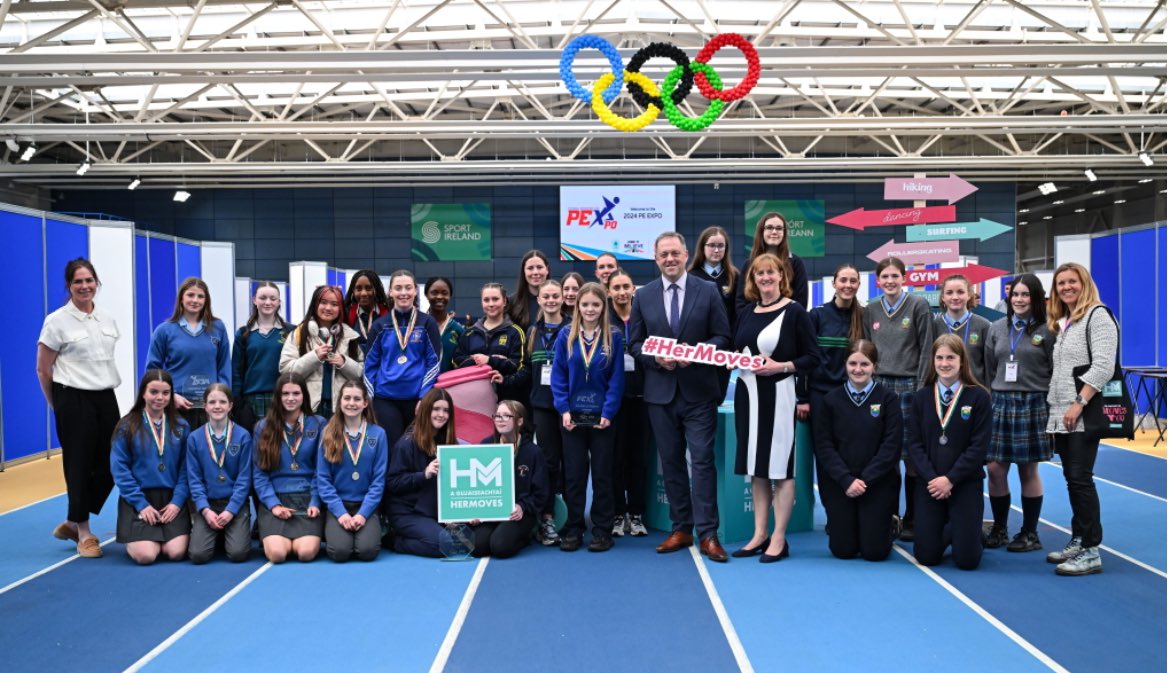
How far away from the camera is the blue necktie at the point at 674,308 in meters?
4.72

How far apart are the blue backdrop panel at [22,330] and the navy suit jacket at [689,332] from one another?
17.7 feet

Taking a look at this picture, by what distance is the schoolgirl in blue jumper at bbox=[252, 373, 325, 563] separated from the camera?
4586 millimetres

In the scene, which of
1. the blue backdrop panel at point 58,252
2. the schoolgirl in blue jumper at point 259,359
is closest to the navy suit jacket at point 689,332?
the schoolgirl in blue jumper at point 259,359

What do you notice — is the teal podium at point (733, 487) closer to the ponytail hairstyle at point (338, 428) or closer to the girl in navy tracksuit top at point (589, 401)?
the girl in navy tracksuit top at point (589, 401)

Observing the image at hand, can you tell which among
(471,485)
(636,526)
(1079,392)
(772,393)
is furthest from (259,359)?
(1079,392)

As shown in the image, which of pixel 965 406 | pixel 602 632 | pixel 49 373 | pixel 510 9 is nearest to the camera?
pixel 602 632

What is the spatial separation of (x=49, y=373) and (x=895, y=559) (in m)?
4.18

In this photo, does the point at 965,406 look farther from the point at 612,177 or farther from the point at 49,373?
the point at 612,177

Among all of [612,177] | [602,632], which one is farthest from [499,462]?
[612,177]

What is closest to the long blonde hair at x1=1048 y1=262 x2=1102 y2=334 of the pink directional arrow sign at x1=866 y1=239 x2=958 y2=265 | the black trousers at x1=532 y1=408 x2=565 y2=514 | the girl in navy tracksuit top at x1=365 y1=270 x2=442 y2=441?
the pink directional arrow sign at x1=866 y1=239 x2=958 y2=265

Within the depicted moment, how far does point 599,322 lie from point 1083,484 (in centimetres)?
228

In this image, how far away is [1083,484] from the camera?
431 cm

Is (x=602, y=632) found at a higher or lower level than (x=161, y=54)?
lower

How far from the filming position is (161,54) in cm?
992
